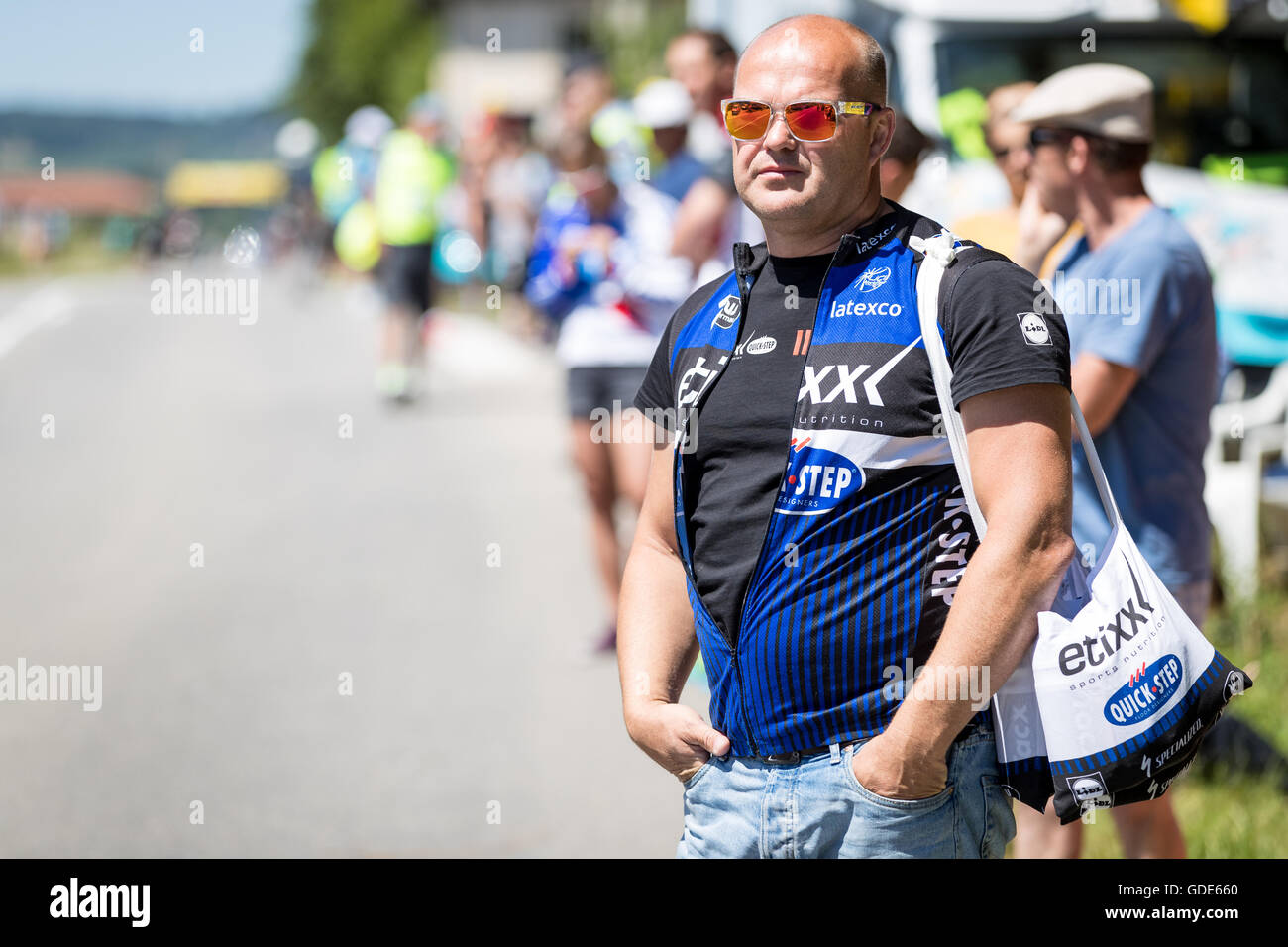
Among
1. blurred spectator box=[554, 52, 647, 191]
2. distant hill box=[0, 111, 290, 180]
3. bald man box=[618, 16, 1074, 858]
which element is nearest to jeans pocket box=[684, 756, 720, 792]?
bald man box=[618, 16, 1074, 858]

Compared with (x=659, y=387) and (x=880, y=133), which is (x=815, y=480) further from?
(x=880, y=133)

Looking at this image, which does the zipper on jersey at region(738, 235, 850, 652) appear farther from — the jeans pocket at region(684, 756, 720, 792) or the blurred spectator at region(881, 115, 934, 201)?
the blurred spectator at region(881, 115, 934, 201)

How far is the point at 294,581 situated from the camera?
7.94 meters

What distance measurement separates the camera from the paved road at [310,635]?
4.91 meters

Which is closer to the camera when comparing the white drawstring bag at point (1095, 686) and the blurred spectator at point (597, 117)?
the white drawstring bag at point (1095, 686)

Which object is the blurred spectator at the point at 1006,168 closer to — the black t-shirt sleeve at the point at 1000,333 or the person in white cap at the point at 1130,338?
the person in white cap at the point at 1130,338

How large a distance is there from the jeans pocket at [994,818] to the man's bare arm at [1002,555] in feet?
0.63

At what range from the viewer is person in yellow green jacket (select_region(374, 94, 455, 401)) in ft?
43.2

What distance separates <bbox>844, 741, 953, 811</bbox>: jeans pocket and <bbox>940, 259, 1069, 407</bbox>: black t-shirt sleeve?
0.57 meters

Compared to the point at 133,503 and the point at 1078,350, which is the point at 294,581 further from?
the point at 1078,350

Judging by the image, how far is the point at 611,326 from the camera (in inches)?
255

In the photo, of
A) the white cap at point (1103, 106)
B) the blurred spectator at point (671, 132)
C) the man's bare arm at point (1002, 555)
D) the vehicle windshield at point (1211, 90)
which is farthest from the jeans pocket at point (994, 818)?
the vehicle windshield at point (1211, 90)
